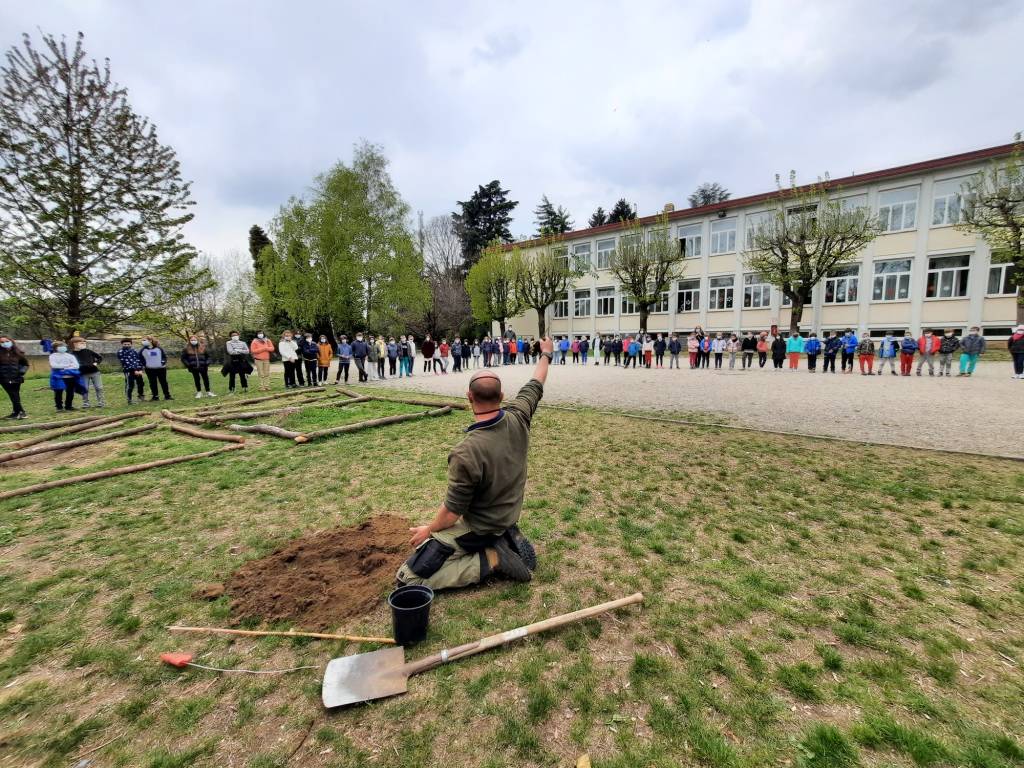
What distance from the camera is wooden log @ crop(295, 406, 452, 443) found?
862cm

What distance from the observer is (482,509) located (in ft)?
11.5

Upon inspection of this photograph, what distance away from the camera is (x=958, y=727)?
2.33 m

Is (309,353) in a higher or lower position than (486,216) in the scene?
lower

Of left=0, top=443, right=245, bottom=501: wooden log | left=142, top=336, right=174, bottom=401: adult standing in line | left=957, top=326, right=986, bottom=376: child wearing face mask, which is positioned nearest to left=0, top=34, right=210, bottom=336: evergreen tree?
left=142, top=336, right=174, bottom=401: adult standing in line

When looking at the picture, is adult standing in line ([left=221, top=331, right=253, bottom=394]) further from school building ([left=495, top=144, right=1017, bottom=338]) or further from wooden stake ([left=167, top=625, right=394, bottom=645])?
school building ([left=495, top=144, right=1017, bottom=338])

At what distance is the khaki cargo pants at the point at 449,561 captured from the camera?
347cm

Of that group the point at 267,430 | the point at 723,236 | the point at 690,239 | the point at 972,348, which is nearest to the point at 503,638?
the point at 267,430

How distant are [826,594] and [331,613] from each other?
3.88 metres

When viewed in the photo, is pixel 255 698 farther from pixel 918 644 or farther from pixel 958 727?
pixel 918 644

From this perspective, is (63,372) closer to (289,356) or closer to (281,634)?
(289,356)

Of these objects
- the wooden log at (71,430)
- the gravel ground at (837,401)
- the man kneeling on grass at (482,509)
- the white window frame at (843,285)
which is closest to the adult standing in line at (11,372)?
the wooden log at (71,430)

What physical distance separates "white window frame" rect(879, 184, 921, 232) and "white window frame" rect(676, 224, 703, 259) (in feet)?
38.3

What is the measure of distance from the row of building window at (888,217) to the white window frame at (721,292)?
2.05m

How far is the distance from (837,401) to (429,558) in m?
12.8
